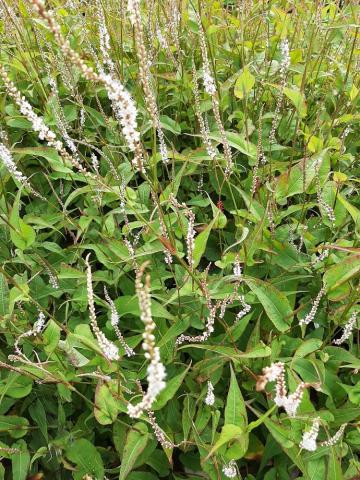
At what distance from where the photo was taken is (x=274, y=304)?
1768mm

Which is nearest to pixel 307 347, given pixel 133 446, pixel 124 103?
pixel 133 446

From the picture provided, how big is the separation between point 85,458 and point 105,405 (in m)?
0.30

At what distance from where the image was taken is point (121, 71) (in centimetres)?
261

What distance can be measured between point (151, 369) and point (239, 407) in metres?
0.74

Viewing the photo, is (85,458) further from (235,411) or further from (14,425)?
(235,411)

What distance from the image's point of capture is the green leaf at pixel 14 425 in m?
1.87

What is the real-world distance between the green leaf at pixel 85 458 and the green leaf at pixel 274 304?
0.84 metres

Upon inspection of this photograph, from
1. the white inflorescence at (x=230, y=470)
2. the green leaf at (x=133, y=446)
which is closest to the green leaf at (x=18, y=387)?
the green leaf at (x=133, y=446)

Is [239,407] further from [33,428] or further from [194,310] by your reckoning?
[33,428]

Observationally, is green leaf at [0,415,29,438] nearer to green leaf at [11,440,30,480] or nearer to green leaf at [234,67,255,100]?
green leaf at [11,440,30,480]

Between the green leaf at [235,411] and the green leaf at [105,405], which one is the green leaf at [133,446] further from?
the green leaf at [235,411]

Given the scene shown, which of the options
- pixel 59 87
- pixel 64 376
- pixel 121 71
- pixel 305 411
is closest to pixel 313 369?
pixel 305 411

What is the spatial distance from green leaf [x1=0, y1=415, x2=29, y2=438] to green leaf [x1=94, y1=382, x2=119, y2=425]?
44 centimetres

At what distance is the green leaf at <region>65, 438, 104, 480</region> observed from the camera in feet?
5.81
